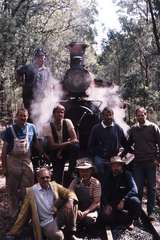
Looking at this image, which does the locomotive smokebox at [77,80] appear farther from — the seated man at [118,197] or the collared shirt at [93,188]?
the collared shirt at [93,188]

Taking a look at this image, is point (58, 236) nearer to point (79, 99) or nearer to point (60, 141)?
point (60, 141)

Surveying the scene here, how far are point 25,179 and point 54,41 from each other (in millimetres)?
25807

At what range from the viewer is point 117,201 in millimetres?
6363

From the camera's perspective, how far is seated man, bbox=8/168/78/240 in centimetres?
529

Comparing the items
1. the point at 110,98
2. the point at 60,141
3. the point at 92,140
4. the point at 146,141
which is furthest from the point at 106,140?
the point at 110,98

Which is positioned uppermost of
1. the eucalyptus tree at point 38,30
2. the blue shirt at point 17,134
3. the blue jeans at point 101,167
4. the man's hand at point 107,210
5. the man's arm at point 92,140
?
the eucalyptus tree at point 38,30

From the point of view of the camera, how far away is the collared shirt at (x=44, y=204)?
5352 mm

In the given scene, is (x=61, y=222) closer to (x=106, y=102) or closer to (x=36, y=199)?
(x=36, y=199)

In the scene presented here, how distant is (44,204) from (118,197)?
143 cm

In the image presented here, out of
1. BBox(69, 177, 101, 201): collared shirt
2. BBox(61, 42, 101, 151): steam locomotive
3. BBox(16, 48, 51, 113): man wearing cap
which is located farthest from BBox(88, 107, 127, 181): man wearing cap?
BBox(16, 48, 51, 113): man wearing cap

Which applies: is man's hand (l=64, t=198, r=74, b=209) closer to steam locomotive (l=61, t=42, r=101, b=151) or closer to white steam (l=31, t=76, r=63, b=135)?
steam locomotive (l=61, t=42, r=101, b=151)

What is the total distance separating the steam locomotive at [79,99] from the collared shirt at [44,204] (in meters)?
4.11

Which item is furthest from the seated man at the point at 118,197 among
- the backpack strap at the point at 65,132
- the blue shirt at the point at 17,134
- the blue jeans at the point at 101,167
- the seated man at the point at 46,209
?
the blue shirt at the point at 17,134

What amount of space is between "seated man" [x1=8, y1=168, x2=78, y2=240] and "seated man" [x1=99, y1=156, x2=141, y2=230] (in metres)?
0.79
